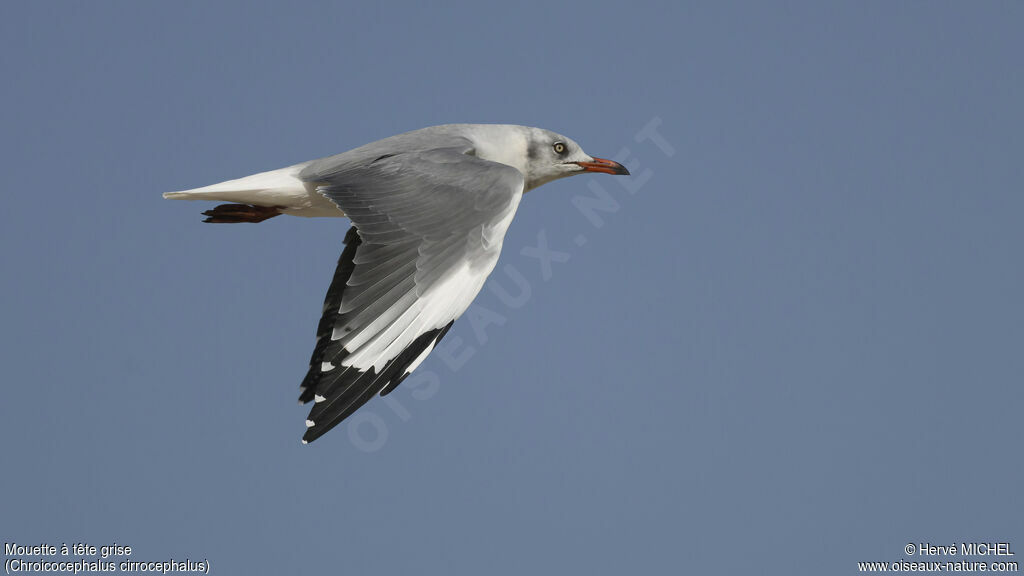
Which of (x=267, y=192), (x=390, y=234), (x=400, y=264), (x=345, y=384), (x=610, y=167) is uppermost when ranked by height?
(x=610, y=167)

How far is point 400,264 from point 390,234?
161 mm

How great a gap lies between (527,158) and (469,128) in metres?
0.39

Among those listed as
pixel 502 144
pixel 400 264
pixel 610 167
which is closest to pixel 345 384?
pixel 400 264

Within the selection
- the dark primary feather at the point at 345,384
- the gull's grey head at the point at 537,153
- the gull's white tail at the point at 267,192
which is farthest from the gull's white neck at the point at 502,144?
the dark primary feather at the point at 345,384

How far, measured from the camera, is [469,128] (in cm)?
519

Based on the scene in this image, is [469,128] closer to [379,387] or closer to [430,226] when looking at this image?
[430,226]

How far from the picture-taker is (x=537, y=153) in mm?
5465

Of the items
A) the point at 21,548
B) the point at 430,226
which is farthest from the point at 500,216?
the point at 21,548

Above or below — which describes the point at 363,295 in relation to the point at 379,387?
above

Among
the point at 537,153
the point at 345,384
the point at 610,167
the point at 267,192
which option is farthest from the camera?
the point at 610,167

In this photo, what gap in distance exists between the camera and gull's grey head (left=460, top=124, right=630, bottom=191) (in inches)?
207

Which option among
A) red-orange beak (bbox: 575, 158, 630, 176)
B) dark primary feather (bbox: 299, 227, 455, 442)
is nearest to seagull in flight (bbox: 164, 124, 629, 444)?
dark primary feather (bbox: 299, 227, 455, 442)

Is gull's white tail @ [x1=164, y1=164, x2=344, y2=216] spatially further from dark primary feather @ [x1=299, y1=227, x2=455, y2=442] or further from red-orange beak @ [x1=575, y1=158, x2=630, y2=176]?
red-orange beak @ [x1=575, y1=158, x2=630, y2=176]

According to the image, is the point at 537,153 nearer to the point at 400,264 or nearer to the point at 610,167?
the point at 610,167
